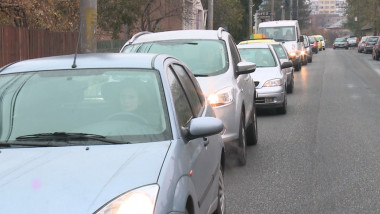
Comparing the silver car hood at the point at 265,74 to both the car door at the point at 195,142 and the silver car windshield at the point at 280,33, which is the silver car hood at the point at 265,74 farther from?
the silver car windshield at the point at 280,33

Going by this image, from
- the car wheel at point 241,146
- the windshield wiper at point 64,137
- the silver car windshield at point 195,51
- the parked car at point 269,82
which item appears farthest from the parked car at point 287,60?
the windshield wiper at point 64,137

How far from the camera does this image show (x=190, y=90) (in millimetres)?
4973

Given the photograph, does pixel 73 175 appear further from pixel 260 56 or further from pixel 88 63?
pixel 260 56

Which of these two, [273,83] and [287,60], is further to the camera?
[287,60]

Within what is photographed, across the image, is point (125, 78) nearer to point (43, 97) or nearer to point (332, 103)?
point (43, 97)

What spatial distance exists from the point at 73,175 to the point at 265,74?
10.2 m

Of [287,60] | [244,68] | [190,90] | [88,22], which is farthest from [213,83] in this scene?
[287,60]

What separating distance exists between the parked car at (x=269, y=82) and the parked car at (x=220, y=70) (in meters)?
3.29

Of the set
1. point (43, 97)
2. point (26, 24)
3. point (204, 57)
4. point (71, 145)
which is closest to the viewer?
point (71, 145)

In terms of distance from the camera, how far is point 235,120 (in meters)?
7.38

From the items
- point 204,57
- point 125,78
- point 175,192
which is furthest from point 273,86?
point 175,192

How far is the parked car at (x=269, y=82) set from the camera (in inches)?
492

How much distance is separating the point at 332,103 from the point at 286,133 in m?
4.98

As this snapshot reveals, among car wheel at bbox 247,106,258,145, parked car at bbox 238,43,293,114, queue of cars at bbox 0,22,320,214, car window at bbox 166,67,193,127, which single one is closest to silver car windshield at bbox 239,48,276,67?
parked car at bbox 238,43,293,114
